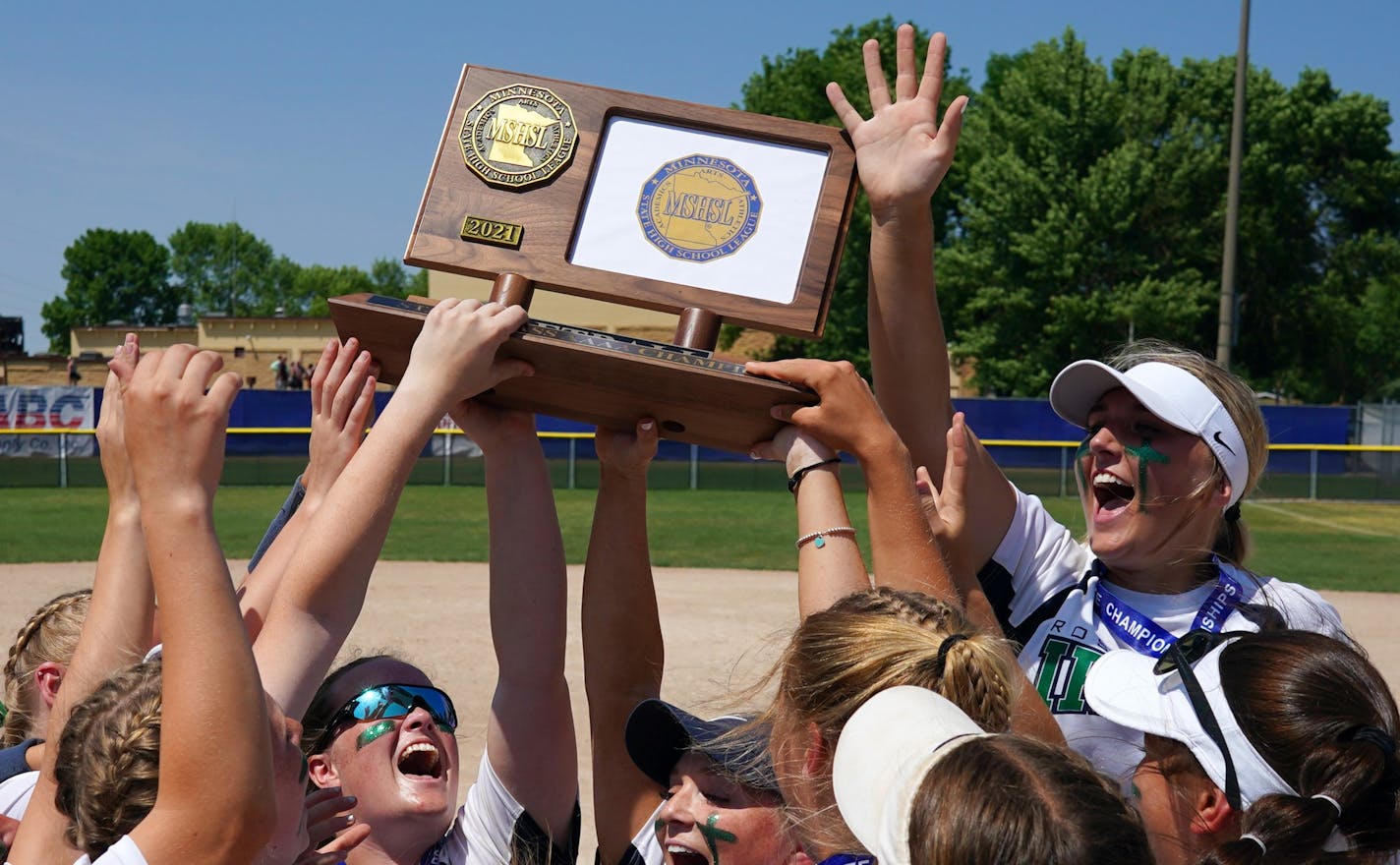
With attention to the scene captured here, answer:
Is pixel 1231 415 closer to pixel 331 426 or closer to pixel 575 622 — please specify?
pixel 331 426

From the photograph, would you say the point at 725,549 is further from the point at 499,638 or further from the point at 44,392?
the point at 44,392

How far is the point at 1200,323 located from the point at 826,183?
39437mm

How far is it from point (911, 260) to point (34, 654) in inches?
97.2

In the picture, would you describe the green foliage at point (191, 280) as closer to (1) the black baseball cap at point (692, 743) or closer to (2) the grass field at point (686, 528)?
(2) the grass field at point (686, 528)

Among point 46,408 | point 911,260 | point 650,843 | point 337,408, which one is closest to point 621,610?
Answer: point 650,843

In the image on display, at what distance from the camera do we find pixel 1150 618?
2.72 m

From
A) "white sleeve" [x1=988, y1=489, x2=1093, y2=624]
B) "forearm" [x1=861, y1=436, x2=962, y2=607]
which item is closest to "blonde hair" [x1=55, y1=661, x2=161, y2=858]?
"forearm" [x1=861, y1=436, x2=962, y2=607]

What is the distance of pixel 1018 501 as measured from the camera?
2.88 meters

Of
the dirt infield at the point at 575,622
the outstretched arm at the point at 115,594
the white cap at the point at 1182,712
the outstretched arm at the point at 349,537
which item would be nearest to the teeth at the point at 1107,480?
the white cap at the point at 1182,712

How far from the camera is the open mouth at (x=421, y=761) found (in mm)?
2785

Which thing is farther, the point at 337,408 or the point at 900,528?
the point at 337,408

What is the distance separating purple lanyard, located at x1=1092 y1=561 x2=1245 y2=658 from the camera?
8.70ft

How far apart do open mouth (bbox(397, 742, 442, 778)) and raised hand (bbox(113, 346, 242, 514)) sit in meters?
1.12

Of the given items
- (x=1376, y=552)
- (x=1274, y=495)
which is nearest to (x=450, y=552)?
(x=1376, y=552)
